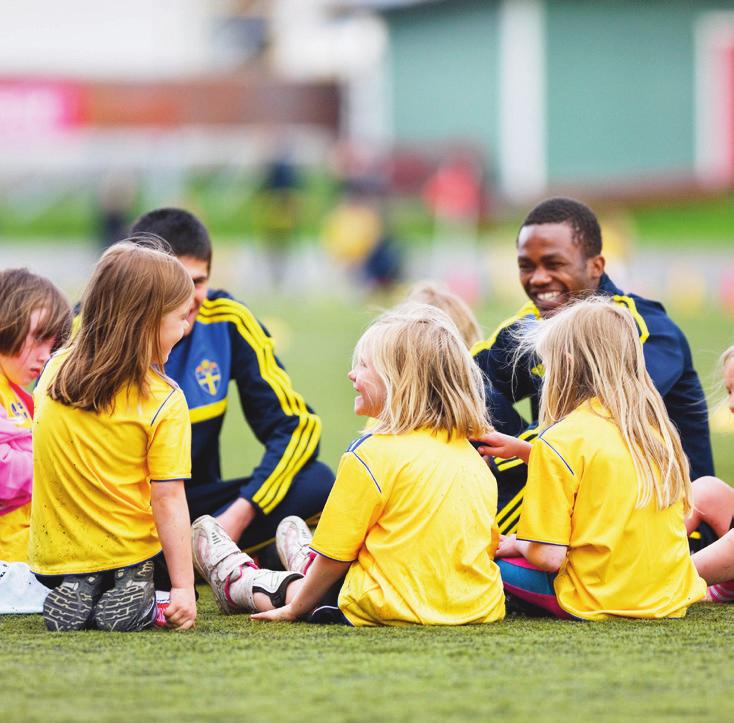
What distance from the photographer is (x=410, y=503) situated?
3.58 m

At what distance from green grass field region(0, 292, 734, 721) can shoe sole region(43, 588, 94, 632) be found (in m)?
0.06

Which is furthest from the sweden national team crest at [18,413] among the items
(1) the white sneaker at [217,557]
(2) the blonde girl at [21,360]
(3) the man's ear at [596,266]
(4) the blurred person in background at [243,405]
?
(3) the man's ear at [596,266]

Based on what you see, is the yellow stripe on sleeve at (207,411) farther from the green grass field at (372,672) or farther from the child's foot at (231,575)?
the green grass field at (372,672)

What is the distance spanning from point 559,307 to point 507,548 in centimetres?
95

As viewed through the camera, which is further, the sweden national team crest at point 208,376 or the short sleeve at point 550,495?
the sweden national team crest at point 208,376

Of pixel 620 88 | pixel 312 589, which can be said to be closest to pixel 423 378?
pixel 312 589

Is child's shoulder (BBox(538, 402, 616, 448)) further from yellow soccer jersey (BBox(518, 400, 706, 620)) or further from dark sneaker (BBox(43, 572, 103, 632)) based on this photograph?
dark sneaker (BBox(43, 572, 103, 632))

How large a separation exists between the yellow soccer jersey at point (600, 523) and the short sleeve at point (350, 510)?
0.42 meters

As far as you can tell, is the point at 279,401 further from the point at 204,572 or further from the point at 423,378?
the point at 423,378

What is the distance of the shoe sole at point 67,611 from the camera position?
3590 mm

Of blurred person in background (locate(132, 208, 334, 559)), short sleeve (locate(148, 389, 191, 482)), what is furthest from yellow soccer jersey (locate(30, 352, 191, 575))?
blurred person in background (locate(132, 208, 334, 559))

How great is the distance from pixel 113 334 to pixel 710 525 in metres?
1.91

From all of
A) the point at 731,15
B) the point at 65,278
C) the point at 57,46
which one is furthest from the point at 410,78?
the point at 57,46

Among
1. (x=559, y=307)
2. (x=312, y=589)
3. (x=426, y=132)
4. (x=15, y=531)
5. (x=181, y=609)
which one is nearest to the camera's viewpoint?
(x=181, y=609)
